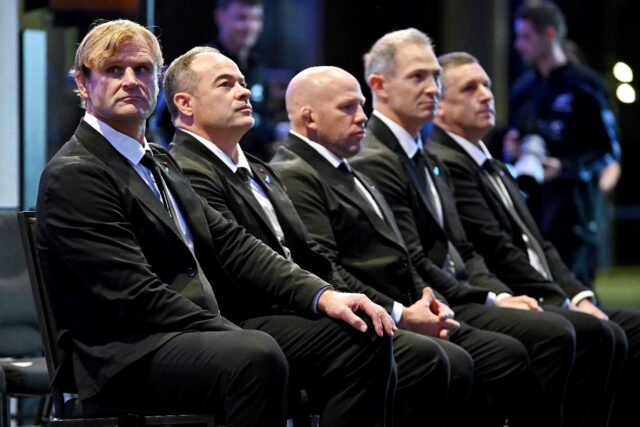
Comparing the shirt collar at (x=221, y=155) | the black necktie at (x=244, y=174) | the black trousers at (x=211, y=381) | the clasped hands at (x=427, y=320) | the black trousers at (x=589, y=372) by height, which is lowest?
the black trousers at (x=589, y=372)

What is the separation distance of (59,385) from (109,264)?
39cm

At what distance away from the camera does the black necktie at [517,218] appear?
5.41 meters

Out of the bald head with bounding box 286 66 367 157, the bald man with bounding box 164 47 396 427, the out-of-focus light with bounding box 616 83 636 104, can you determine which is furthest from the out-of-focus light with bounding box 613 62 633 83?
the bald man with bounding box 164 47 396 427

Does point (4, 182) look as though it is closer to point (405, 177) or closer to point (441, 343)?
point (405, 177)

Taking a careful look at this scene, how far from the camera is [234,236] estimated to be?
3879 millimetres

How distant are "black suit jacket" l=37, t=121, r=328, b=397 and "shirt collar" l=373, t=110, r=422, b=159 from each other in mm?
1625

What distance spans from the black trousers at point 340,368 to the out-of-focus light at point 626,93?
26.0 ft

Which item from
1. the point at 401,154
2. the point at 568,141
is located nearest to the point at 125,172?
the point at 401,154

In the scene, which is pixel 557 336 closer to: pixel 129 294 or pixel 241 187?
pixel 241 187

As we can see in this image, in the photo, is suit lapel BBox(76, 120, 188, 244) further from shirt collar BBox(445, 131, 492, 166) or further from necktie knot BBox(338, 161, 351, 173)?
shirt collar BBox(445, 131, 492, 166)

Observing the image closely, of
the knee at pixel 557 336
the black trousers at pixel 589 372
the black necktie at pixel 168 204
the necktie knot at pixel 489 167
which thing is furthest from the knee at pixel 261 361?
the necktie knot at pixel 489 167

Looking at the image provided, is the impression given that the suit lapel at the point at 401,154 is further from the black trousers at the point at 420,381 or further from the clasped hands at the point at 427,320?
the black trousers at the point at 420,381

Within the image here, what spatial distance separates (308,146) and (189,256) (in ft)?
3.86

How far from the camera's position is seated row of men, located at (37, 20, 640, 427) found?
3334mm
